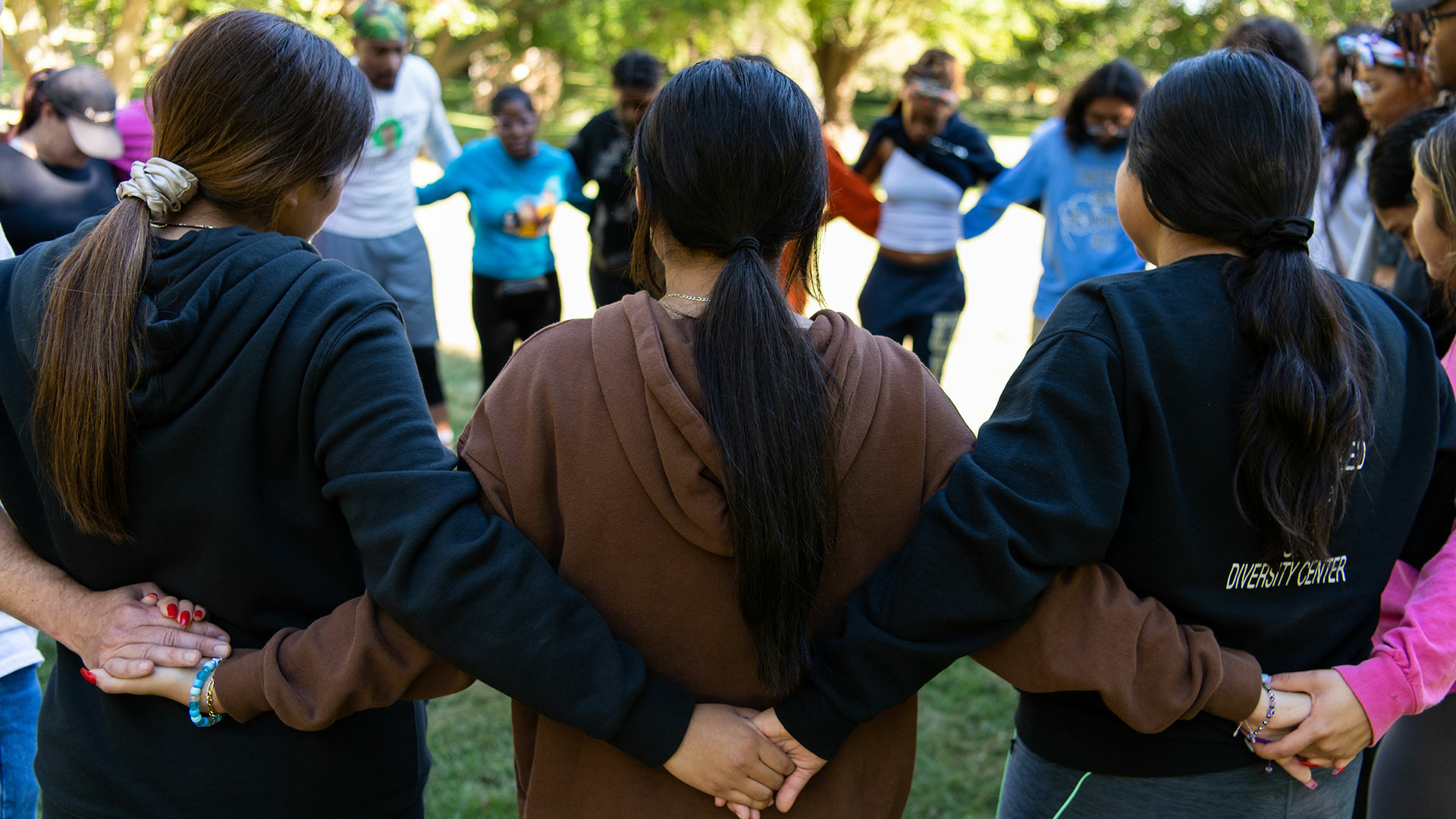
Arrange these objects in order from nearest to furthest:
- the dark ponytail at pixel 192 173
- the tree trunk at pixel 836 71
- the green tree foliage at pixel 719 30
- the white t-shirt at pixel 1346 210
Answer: the dark ponytail at pixel 192 173 < the white t-shirt at pixel 1346 210 < the green tree foliage at pixel 719 30 < the tree trunk at pixel 836 71

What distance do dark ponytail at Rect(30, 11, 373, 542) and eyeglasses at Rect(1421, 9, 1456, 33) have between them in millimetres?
2721

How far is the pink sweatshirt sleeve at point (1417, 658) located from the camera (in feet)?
5.25

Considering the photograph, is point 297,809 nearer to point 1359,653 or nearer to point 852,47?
point 1359,653

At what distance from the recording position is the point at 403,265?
5363mm

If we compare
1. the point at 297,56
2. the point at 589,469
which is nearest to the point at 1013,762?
the point at 589,469

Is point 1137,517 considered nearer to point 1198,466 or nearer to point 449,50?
point 1198,466

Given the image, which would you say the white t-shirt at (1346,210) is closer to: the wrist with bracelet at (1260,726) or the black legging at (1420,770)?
the black legging at (1420,770)

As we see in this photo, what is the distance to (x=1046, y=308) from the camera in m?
5.06

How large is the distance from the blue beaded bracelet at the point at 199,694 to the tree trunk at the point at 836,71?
75.1ft

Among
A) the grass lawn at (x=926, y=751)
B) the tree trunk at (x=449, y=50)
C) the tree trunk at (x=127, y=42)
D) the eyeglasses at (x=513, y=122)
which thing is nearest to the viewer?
the grass lawn at (x=926, y=751)

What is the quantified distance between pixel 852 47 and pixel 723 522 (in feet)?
79.2

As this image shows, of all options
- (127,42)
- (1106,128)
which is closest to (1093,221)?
(1106,128)

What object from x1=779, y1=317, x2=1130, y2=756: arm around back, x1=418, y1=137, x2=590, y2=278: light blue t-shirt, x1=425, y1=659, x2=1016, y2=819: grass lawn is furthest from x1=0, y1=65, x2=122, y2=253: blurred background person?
x1=779, y1=317, x2=1130, y2=756: arm around back

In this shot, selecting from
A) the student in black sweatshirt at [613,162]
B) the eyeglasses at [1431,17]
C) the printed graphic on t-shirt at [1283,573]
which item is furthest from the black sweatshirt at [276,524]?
the student in black sweatshirt at [613,162]
